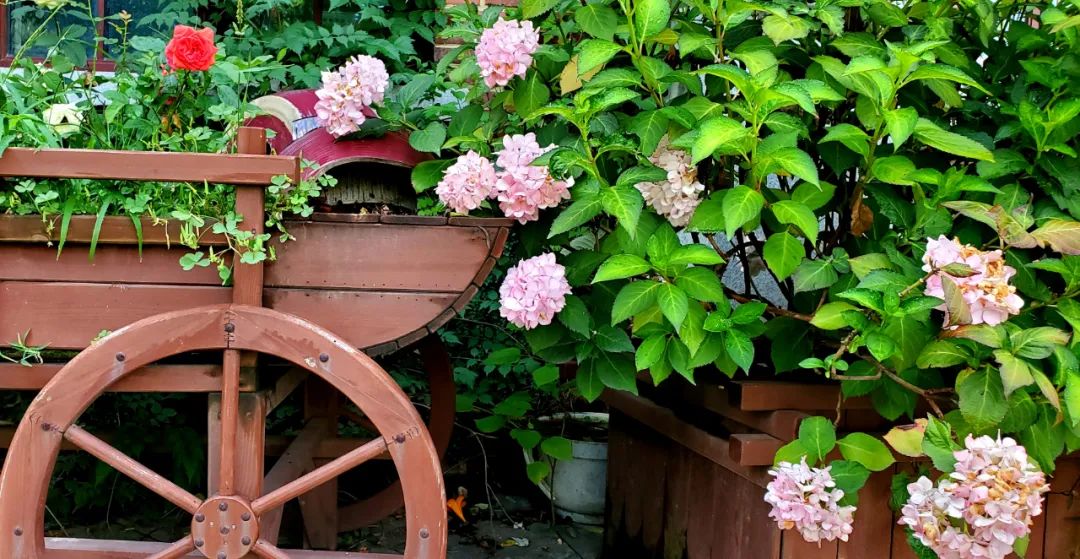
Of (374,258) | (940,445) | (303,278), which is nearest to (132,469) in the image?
(303,278)

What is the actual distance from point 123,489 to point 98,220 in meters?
1.29

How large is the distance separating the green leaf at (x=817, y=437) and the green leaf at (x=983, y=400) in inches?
8.0

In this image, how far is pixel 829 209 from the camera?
1748mm

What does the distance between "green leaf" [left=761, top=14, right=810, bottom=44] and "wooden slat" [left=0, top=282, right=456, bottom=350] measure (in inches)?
26.0

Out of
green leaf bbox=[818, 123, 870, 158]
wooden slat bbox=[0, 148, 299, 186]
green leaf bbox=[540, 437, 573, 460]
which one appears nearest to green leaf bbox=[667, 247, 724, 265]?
green leaf bbox=[818, 123, 870, 158]

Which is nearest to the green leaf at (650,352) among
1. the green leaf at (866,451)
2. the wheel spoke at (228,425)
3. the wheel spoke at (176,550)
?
the green leaf at (866,451)

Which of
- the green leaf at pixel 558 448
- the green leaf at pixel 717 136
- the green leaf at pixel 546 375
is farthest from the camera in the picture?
the green leaf at pixel 558 448

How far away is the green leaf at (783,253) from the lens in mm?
1460

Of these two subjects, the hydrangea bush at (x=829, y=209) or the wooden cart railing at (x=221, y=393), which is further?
the wooden cart railing at (x=221, y=393)

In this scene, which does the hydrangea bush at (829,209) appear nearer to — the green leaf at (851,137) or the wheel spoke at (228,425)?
the green leaf at (851,137)

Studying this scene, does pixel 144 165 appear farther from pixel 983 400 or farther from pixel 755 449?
pixel 983 400

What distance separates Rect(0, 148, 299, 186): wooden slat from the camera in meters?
1.48

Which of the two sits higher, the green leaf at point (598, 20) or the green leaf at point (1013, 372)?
the green leaf at point (598, 20)

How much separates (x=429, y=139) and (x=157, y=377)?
60 centimetres
